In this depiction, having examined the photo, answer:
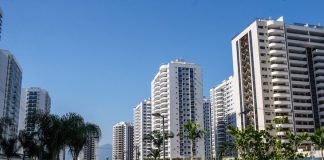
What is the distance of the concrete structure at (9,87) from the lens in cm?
15138

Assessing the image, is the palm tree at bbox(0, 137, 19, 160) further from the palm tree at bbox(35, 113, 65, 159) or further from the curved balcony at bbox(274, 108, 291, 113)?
the curved balcony at bbox(274, 108, 291, 113)

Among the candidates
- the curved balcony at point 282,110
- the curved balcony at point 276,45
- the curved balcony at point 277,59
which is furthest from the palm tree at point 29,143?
the curved balcony at point 276,45

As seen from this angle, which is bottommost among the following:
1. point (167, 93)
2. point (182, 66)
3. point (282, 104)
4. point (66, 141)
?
point (66, 141)

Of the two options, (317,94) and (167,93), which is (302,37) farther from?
→ (167,93)

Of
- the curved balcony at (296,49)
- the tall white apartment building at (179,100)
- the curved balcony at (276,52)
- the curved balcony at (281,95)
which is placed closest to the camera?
the curved balcony at (281,95)

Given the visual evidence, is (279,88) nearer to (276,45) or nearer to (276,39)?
(276,45)

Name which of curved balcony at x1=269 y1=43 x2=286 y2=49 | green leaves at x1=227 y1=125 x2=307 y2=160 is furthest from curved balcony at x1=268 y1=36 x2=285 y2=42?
green leaves at x1=227 y1=125 x2=307 y2=160

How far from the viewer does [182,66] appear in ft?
567

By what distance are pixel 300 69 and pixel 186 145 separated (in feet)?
183

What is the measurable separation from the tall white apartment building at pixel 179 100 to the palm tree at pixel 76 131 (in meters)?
113

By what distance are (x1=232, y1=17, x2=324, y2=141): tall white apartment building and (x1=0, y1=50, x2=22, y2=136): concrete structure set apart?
81.4m

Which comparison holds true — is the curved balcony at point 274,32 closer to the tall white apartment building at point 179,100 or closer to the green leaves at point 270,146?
the tall white apartment building at point 179,100

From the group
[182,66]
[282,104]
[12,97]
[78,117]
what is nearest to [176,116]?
[182,66]

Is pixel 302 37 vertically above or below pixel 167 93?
above
